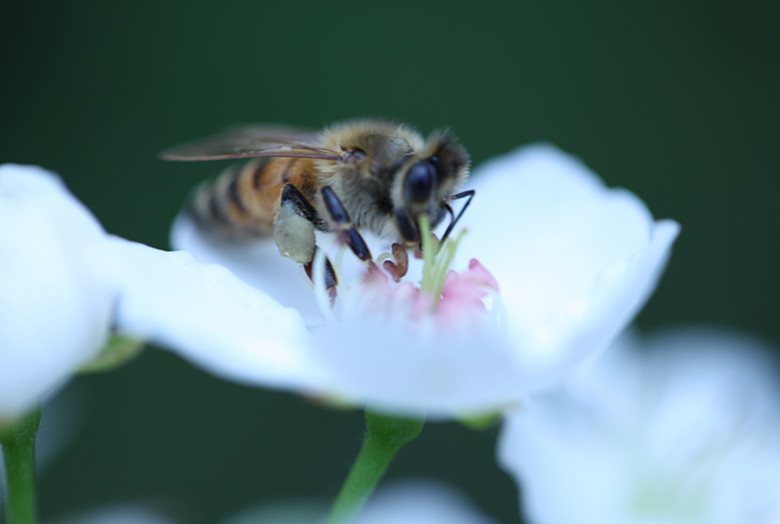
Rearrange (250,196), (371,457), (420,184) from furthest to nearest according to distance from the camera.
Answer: (250,196)
(420,184)
(371,457)

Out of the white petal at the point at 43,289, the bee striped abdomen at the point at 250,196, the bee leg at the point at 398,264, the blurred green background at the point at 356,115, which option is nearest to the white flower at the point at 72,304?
the white petal at the point at 43,289

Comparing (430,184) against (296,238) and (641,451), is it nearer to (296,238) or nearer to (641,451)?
(296,238)

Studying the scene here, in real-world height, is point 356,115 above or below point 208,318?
below

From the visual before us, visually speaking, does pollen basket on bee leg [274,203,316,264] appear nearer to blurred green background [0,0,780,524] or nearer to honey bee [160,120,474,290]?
honey bee [160,120,474,290]

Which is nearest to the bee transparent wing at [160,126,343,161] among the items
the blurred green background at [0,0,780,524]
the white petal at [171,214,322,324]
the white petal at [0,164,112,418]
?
the white petal at [171,214,322,324]

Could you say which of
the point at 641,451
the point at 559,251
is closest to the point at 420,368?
the point at 559,251

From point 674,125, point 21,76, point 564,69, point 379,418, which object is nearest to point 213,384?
point 21,76

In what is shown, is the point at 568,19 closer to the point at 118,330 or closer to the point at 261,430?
the point at 261,430

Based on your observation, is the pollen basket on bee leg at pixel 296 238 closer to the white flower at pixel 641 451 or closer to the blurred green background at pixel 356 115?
the white flower at pixel 641 451
